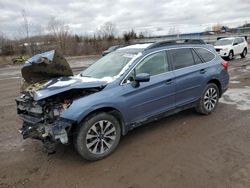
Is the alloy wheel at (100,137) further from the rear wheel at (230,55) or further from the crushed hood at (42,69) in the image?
the rear wheel at (230,55)

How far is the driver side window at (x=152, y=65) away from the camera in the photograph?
4.57 m

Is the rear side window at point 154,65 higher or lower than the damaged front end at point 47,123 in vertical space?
higher

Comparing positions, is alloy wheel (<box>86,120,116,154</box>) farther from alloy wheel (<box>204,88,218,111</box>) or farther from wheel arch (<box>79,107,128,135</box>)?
alloy wheel (<box>204,88,218,111</box>)

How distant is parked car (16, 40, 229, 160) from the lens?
387 centimetres

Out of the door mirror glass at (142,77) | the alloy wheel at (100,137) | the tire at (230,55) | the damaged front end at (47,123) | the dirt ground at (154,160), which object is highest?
the door mirror glass at (142,77)

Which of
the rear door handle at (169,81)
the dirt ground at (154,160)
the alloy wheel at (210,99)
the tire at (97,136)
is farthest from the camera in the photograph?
the alloy wheel at (210,99)

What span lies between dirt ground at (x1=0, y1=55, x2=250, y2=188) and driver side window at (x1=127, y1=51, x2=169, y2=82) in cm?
119

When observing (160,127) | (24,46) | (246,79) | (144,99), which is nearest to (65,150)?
(144,99)

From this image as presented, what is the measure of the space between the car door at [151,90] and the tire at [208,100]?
96 centimetres

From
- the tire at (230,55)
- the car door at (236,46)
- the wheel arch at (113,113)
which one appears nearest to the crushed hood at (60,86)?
the wheel arch at (113,113)

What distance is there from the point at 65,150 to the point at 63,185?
42.7 inches

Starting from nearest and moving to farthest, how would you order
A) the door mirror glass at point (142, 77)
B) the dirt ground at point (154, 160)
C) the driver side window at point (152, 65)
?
the dirt ground at point (154, 160), the door mirror glass at point (142, 77), the driver side window at point (152, 65)

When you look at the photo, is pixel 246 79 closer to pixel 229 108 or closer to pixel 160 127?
pixel 229 108

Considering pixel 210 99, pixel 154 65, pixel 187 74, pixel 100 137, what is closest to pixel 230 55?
pixel 210 99
